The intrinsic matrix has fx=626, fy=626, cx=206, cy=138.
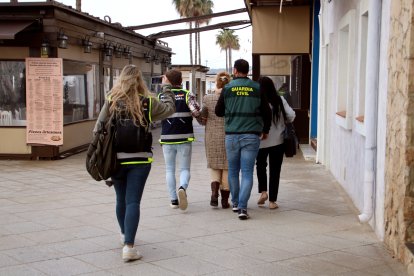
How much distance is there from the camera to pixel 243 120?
22.9 ft

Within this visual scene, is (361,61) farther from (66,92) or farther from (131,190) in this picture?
(66,92)

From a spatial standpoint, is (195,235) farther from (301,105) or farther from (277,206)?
(301,105)

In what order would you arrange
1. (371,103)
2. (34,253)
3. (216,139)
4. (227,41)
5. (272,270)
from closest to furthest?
(272,270)
(34,253)
(371,103)
(216,139)
(227,41)

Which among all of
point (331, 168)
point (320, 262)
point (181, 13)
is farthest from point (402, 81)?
point (181, 13)

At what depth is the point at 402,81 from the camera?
5.02m

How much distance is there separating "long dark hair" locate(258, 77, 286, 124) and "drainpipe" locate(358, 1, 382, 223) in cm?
138

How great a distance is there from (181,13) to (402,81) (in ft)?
166

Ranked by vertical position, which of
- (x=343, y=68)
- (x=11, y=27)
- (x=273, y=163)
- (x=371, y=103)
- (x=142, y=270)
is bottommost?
(x=142, y=270)

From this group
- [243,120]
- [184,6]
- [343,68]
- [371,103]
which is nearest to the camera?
[371,103]

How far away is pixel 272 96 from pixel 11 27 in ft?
22.2

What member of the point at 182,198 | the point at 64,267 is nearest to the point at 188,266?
the point at 64,267

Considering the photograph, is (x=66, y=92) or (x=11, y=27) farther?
(x=66, y=92)

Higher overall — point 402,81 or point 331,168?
point 402,81

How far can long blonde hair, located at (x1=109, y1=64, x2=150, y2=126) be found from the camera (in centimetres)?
528
